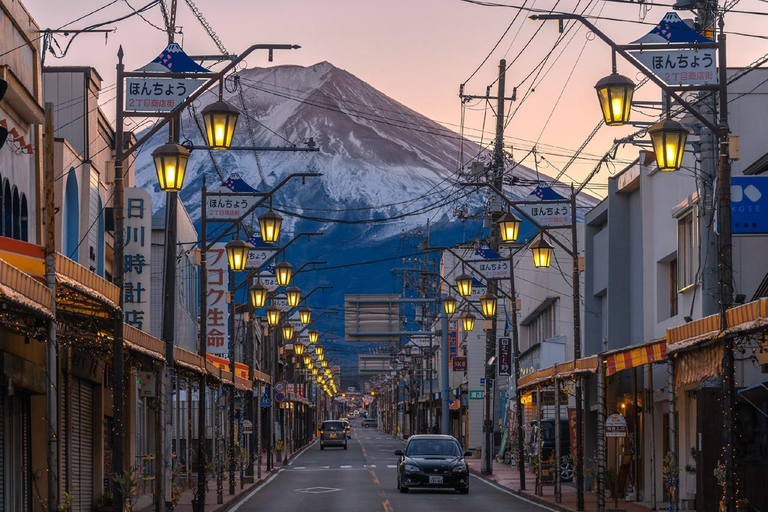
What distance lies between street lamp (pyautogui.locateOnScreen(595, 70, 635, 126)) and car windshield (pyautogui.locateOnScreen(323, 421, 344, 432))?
71.4 m

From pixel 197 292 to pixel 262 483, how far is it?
49.5 feet

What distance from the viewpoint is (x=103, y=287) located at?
16.6 m

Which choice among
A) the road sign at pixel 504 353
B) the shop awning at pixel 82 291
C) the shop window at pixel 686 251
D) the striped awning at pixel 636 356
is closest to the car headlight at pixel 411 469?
the shop window at pixel 686 251

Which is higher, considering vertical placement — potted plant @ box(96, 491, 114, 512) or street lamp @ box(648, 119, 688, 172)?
street lamp @ box(648, 119, 688, 172)

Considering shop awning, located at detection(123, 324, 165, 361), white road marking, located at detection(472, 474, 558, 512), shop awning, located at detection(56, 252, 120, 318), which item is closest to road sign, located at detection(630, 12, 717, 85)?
shop awning, located at detection(56, 252, 120, 318)

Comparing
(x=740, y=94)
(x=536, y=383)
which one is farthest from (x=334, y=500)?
(x=740, y=94)

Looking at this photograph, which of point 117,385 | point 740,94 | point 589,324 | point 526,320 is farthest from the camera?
point 526,320

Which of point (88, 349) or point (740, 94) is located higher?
point (740, 94)

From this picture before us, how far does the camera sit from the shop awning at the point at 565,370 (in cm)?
2956

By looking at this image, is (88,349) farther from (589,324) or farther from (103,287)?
(589,324)

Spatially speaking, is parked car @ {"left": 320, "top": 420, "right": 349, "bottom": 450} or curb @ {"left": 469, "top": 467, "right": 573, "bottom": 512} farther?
parked car @ {"left": 320, "top": 420, "right": 349, "bottom": 450}

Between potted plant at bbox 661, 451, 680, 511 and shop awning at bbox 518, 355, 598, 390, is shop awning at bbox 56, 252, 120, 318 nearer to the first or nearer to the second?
potted plant at bbox 661, 451, 680, 511

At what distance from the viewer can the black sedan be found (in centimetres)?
3738

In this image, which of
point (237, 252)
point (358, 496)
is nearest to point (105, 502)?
point (237, 252)
